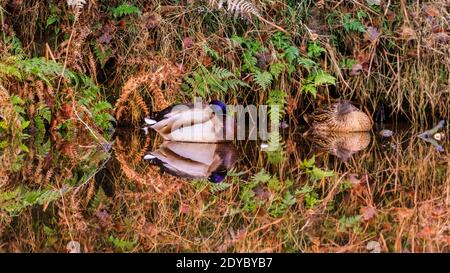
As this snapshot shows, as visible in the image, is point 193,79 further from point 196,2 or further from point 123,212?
point 123,212

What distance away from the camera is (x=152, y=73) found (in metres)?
5.29

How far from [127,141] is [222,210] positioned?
225 cm

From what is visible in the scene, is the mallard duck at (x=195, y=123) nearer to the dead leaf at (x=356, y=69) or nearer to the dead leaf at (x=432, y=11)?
the dead leaf at (x=356, y=69)

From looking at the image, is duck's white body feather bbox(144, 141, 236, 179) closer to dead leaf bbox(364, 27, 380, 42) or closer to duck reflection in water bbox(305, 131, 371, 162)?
duck reflection in water bbox(305, 131, 371, 162)

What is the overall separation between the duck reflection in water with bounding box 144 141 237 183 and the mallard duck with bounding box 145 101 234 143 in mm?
55

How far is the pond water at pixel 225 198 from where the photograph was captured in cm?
239

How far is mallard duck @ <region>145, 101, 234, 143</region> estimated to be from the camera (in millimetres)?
4641

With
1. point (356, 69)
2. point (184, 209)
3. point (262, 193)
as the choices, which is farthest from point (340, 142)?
point (184, 209)

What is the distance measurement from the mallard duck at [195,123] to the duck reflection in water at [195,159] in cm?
5

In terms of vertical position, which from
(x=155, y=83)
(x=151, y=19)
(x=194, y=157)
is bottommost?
(x=194, y=157)

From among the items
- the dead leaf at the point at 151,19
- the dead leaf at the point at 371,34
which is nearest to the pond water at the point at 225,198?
the dead leaf at the point at 151,19

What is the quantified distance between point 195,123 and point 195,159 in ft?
2.16

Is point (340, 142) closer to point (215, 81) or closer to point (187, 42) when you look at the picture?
point (215, 81)

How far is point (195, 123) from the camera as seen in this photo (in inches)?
183
